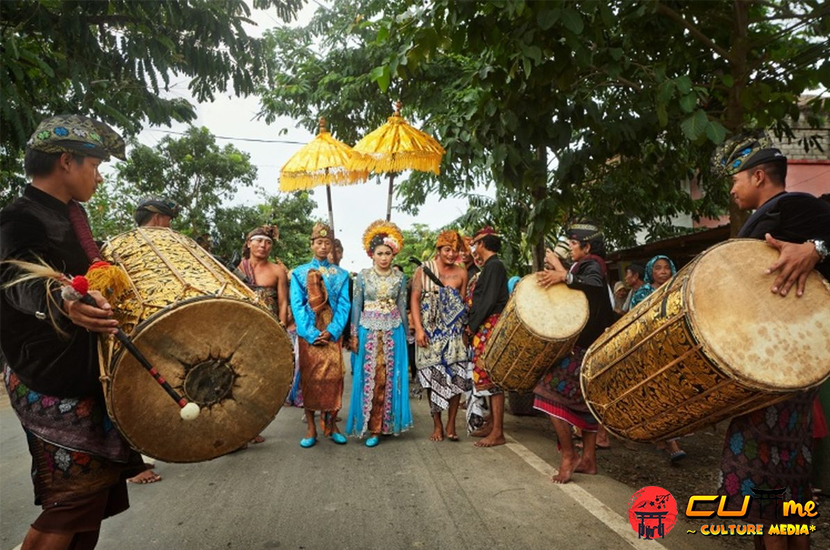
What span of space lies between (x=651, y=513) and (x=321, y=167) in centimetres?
452

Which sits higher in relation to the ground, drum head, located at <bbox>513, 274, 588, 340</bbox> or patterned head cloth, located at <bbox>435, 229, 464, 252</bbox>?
patterned head cloth, located at <bbox>435, 229, 464, 252</bbox>

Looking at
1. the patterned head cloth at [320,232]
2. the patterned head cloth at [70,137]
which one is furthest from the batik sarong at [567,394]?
the patterned head cloth at [70,137]

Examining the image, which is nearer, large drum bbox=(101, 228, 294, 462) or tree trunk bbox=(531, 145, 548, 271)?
large drum bbox=(101, 228, 294, 462)

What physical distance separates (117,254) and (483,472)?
9.16ft

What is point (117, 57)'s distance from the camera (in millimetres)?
3988

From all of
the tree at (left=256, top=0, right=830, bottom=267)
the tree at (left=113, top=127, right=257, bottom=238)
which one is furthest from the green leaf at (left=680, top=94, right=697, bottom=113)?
the tree at (left=113, top=127, right=257, bottom=238)

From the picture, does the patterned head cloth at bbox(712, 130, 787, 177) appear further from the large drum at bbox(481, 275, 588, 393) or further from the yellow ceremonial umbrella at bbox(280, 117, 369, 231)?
the yellow ceremonial umbrella at bbox(280, 117, 369, 231)

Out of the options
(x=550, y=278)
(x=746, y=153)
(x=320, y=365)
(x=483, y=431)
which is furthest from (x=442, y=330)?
(x=746, y=153)

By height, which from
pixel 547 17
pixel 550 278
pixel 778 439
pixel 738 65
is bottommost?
pixel 778 439

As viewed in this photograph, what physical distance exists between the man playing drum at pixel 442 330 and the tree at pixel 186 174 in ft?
33.6

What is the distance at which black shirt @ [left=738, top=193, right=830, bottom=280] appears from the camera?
218 centimetres

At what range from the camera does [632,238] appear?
35.7 ft

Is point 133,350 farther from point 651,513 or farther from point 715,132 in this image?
point 715,132

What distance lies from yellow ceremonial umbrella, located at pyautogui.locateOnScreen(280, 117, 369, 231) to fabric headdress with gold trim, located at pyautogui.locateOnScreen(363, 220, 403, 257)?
107 cm
